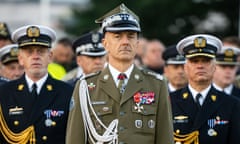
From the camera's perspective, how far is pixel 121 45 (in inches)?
349

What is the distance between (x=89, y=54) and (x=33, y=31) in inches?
84.5

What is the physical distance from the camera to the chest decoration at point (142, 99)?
8969 millimetres

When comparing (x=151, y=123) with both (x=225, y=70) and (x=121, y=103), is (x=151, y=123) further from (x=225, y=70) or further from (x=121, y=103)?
(x=225, y=70)

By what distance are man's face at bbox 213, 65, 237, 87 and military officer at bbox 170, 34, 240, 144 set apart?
2675 millimetres

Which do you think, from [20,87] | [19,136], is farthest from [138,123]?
[20,87]

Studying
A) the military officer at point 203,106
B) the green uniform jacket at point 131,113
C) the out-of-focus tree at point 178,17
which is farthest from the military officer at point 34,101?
the out-of-focus tree at point 178,17

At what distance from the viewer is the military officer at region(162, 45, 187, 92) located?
1338 centimetres

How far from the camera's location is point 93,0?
3431 cm

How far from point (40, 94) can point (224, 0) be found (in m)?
22.8

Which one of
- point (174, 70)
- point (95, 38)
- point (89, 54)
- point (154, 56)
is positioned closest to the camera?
point (89, 54)

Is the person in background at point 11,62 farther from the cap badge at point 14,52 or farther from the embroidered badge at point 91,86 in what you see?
the embroidered badge at point 91,86

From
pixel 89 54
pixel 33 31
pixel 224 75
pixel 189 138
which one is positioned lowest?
pixel 189 138

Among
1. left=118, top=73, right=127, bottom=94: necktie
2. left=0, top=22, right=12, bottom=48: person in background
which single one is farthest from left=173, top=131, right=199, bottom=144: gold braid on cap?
left=0, top=22, right=12, bottom=48: person in background

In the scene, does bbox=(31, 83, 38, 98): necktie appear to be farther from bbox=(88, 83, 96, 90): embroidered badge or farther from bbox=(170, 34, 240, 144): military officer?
bbox=(170, 34, 240, 144): military officer
